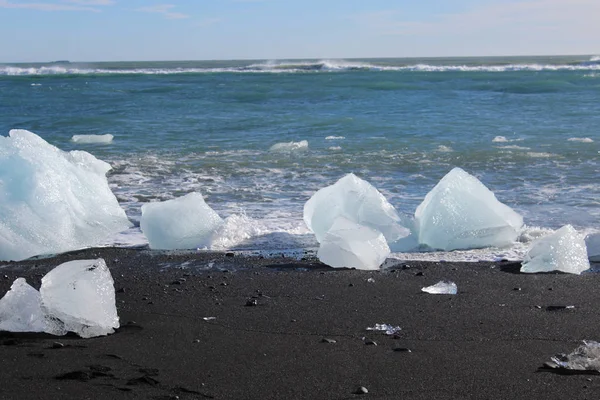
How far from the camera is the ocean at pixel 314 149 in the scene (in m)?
7.41

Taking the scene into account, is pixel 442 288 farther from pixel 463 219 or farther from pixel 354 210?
pixel 354 210

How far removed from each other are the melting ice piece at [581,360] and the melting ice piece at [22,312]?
2571 mm

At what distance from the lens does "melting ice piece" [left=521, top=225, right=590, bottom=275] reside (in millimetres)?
5223

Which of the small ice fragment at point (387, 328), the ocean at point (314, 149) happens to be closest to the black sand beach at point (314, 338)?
the small ice fragment at point (387, 328)

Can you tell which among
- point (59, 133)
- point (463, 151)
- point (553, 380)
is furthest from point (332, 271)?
point (59, 133)

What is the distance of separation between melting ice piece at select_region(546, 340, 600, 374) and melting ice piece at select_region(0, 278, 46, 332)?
257 centimetres

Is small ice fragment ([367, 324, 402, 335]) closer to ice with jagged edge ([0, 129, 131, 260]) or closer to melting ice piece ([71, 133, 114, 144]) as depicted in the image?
ice with jagged edge ([0, 129, 131, 260])

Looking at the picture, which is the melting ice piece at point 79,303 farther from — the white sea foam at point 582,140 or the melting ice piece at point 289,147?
the white sea foam at point 582,140

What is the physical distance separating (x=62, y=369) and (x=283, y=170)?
6.91 m

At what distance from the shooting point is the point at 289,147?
12430 millimetres

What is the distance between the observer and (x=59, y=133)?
15500 millimetres

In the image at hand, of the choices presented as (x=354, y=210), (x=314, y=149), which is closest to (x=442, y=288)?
(x=354, y=210)

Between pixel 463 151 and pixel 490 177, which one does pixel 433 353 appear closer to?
pixel 490 177

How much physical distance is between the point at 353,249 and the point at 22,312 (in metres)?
2.36
